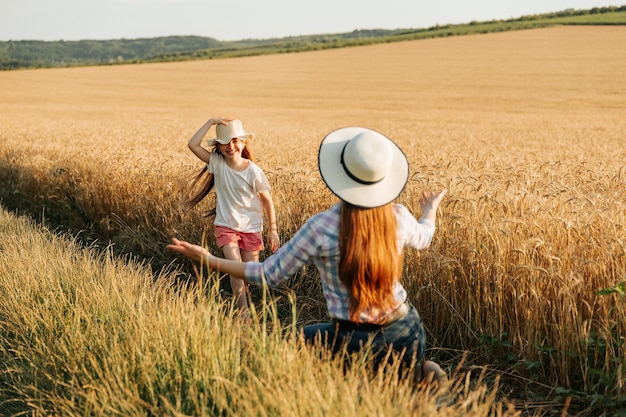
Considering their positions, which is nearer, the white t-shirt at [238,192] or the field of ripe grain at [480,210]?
the field of ripe grain at [480,210]

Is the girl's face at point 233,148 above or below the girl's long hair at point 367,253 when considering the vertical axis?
above

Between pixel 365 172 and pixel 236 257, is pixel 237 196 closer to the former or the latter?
pixel 236 257

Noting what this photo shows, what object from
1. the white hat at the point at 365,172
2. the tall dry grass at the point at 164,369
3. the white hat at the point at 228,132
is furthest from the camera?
the white hat at the point at 228,132

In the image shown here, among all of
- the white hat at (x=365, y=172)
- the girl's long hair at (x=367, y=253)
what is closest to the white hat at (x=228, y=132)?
the white hat at (x=365, y=172)

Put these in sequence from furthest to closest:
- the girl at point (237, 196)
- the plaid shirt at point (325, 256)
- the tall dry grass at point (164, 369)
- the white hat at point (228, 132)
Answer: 1. the girl at point (237, 196)
2. the white hat at point (228, 132)
3. the plaid shirt at point (325, 256)
4. the tall dry grass at point (164, 369)

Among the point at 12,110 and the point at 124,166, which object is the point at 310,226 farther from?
the point at 12,110

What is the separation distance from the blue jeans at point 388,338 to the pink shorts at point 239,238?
205cm

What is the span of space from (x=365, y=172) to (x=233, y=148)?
7.68 feet

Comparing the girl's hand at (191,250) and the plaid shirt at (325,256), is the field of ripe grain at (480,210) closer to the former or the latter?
the plaid shirt at (325,256)

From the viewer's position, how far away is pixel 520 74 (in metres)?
42.2

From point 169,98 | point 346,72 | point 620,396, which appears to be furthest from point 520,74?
point 620,396

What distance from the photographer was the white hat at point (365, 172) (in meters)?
2.75

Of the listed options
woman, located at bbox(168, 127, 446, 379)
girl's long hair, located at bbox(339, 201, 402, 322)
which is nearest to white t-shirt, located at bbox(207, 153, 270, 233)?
woman, located at bbox(168, 127, 446, 379)

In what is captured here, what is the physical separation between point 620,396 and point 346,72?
158 ft
